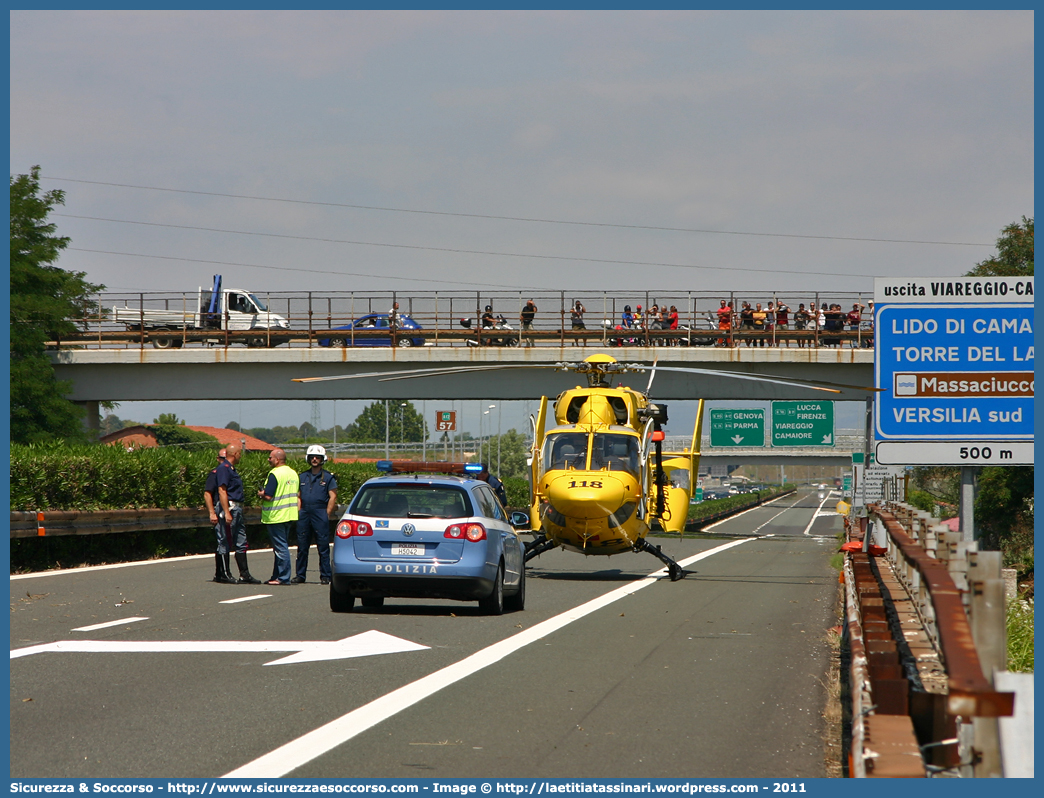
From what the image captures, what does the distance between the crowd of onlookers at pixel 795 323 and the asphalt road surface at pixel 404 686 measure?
2872 cm

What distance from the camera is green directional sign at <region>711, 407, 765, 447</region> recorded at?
56656mm

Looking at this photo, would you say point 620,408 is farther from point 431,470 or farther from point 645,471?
point 431,470

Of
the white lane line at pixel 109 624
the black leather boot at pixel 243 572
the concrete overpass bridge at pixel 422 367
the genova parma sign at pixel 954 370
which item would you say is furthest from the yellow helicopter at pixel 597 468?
the concrete overpass bridge at pixel 422 367

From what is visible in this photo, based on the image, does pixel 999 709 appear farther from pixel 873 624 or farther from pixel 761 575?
pixel 761 575

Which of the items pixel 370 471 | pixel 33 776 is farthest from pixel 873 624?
pixel 370 471

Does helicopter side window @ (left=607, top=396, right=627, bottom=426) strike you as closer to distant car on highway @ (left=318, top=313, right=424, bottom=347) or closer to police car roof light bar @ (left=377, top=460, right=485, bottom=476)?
police car roof light bar @ (left=377, top=460, right=485, bottom=476)

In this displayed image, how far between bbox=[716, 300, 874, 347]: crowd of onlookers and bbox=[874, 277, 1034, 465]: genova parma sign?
31.7 m

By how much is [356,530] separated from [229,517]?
4.37 m

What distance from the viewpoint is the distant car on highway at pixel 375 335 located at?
4519 centimetres

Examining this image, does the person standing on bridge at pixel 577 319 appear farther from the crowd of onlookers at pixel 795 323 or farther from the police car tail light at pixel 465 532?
the police car tail light at pixel 465 532

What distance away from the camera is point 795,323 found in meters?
45.0

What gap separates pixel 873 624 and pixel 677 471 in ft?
52.7

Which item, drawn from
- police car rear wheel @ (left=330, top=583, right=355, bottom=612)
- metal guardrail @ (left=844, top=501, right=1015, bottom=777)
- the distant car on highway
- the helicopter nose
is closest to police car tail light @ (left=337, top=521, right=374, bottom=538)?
police car rear wheel @ (left=330, top=583, right=355, bottom=612)

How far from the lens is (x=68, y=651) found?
405 inches
